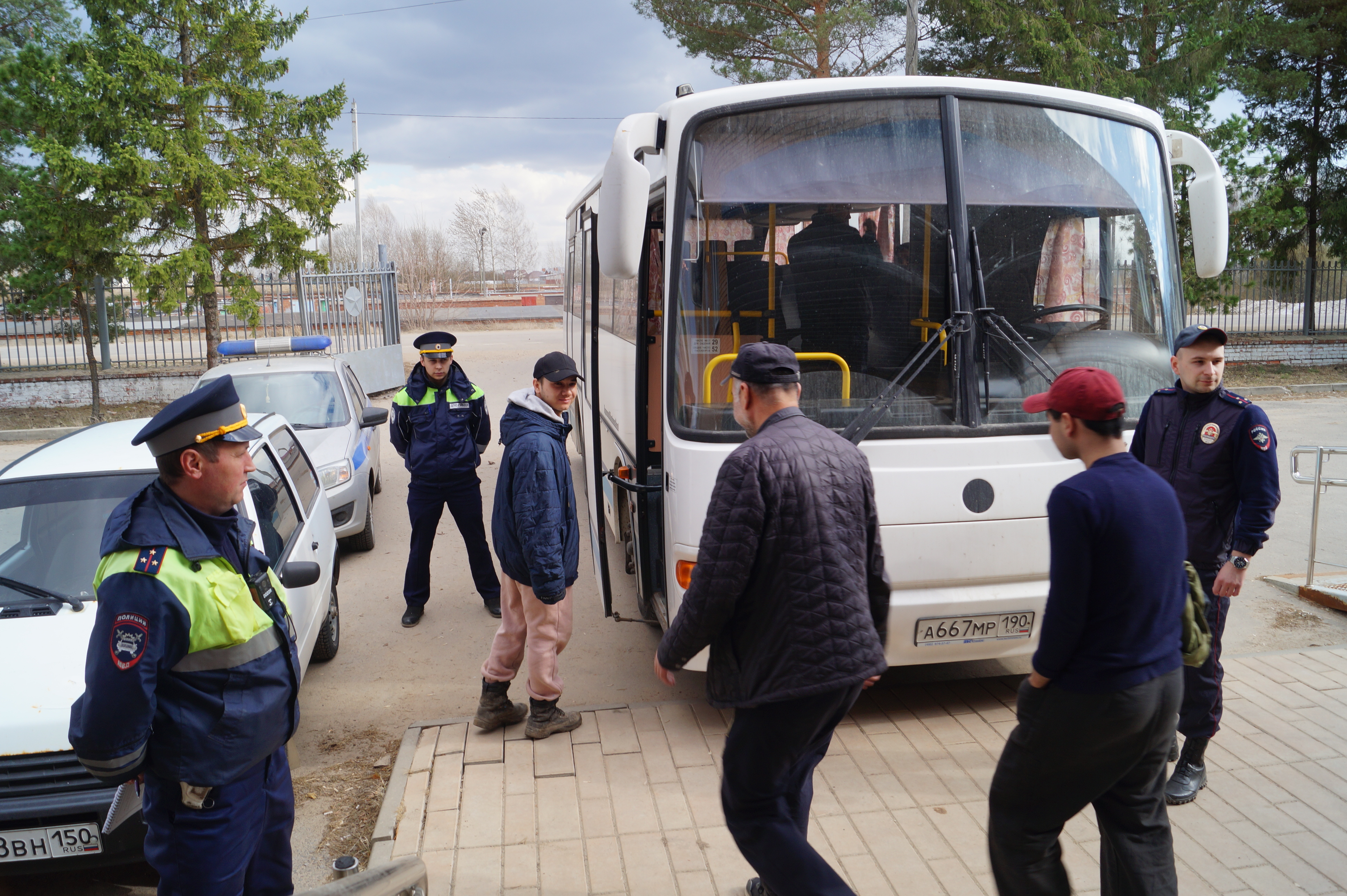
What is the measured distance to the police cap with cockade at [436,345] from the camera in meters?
6.48

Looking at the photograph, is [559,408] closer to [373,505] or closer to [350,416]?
[350,416]

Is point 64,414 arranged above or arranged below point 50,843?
above

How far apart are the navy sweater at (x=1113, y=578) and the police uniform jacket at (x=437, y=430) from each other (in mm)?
4560

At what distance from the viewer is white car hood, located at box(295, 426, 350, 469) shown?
26.4 ft

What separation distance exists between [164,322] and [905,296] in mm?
16881

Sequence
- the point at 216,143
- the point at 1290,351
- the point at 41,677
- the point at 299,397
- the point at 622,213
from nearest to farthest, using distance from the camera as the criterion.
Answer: the point at 41,677
the point at 622,213
the point at 299,397
the point at 216,143
the point at 1290,351

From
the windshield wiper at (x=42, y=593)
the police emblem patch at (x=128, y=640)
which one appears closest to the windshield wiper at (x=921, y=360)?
the police emblem patch at (x=128, y=640)

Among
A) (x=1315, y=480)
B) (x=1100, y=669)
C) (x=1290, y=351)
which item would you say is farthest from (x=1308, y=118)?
(x=1100, y=669)

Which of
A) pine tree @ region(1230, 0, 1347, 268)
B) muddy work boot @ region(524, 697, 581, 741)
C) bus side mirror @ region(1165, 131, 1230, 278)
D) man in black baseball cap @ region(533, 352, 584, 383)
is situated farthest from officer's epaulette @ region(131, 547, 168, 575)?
pine tree @ region(1230, 0, 1347, 268)

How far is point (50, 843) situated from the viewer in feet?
10.9

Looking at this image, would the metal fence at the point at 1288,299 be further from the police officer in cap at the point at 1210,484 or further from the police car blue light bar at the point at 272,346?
the police officer in cap at the point at 1210,484

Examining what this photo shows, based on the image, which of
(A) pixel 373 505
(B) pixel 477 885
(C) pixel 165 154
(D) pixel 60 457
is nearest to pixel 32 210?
(C) pixel 165 154

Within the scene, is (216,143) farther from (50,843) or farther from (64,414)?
(50,843)

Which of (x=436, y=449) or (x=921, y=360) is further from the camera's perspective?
(x=436, y=449)
